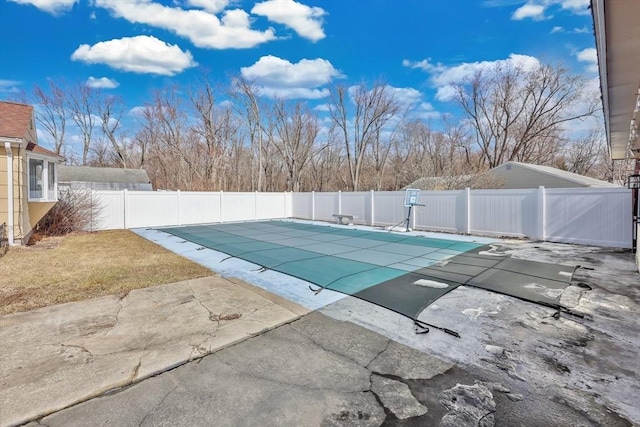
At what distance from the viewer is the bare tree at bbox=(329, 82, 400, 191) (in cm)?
2511

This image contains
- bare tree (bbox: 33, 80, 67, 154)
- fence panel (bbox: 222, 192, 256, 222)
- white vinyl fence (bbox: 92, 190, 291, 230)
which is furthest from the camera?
bare tree (bbox: 33, 80, 67, 154)

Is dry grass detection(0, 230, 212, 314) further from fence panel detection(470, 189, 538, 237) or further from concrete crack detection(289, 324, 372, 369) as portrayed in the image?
fence panel detection(470, 189, 538, 237)

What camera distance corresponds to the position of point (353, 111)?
1023 inches

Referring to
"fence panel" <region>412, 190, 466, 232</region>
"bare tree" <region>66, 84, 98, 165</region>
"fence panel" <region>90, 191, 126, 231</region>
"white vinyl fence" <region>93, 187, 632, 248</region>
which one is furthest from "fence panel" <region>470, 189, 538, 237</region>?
"bare tree" <region>66, 84, 98, 165</region>

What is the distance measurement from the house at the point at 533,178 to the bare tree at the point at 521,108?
8540 millimetres

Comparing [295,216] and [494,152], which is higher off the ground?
[494,152]

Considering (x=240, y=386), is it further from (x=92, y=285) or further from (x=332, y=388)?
(x=92, y=285)

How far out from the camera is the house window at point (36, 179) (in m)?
9.05

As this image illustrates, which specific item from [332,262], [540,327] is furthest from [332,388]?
[332,262]

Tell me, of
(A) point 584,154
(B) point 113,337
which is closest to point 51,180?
(B) point 113,337

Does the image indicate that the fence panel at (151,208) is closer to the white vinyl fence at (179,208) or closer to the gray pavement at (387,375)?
the white vinyl fence at (179,208)

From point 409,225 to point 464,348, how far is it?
377 inches

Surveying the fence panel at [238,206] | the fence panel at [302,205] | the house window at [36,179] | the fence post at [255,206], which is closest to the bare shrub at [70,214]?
the house window at [36,179]

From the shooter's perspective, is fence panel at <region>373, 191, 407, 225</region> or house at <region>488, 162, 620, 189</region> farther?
house at <region>488, 162, 620, 189</region>
